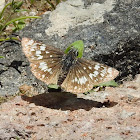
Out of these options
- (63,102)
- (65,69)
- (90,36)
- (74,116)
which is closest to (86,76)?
(65,69)

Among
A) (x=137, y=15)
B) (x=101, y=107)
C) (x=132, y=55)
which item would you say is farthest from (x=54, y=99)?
(x=137, y=15)

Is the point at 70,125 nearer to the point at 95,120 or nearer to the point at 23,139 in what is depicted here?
the point at 95,120

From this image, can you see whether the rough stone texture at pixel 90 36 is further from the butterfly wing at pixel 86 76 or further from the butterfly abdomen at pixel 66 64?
the butterfly wing at pixel 86 76

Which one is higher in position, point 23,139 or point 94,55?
point 94,55

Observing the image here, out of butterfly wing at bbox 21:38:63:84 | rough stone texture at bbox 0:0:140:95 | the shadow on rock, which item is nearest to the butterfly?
butterfly wing at bbox 21:38:63:84

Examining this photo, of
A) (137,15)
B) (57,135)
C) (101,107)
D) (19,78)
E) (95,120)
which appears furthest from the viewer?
(137,15)

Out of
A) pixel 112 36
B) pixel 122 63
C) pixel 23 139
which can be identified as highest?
pixel 112 36

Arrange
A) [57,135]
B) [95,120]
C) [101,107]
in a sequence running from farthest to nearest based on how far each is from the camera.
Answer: [101,107], [95,120], [57,135]

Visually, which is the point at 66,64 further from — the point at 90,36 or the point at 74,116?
the point at 90,36
